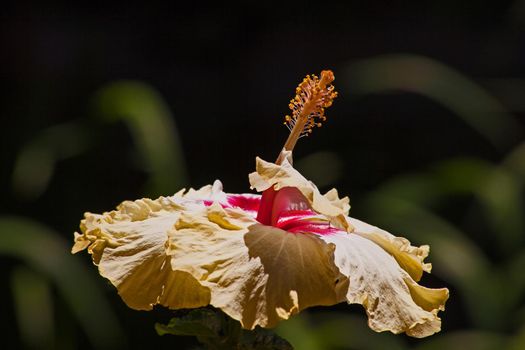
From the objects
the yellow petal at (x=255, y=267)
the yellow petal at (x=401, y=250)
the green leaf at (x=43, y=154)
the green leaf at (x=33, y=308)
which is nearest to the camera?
the yellow petal at (x=255, y=267)

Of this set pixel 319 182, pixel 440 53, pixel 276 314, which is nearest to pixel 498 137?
pixel 440 53

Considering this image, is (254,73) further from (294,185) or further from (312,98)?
(294,185)

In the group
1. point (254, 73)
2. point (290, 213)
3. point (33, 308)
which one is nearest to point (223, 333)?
point (290, 213)

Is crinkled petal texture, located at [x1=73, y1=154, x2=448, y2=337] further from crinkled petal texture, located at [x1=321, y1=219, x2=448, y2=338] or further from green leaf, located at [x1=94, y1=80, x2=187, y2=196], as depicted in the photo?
green leaf, located at [x1=94, y1=80, x2=187, y2=196]

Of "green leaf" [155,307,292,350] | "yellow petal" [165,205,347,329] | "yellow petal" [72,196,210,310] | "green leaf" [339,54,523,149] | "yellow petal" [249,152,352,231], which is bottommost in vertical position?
"green leaf" [155,307,292,350]

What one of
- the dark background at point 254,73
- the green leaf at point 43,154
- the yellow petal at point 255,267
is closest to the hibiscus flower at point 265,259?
the yellow petal at point 255,267

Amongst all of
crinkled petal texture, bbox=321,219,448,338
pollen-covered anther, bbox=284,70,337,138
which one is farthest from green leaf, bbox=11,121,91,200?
crinkled petal texture, bbox=321,219,448,338

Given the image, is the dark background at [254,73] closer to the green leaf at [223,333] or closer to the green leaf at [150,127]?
the green leaf at [150,127]
